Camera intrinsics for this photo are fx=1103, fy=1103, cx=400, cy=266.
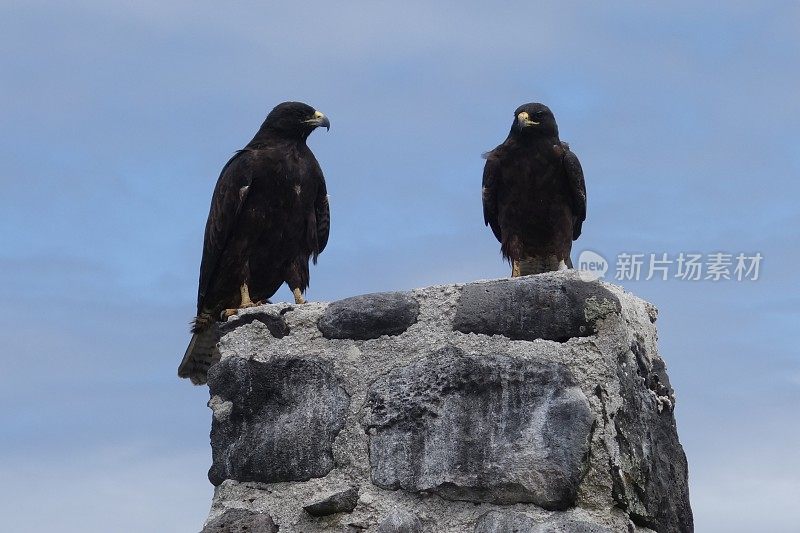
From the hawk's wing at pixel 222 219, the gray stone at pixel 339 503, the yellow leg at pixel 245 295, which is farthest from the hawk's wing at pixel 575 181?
the gray stone at pixel 339 503

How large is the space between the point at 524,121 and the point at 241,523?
455 centimetres

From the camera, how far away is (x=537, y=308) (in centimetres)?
357

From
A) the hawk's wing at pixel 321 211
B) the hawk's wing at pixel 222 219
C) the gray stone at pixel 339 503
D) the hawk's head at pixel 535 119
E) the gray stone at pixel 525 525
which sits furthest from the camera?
the hawk's head at pixel 535 119

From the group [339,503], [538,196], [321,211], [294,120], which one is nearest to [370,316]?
[339,503]

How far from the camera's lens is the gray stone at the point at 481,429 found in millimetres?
3367

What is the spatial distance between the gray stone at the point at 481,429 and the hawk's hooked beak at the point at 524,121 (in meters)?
4.27

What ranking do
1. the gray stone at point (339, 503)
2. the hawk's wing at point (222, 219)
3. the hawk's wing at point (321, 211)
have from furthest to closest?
the hawk's wing at point (321, 211) < the hawk's wing at point (222, 219) < the gray stone at point (339, 503)

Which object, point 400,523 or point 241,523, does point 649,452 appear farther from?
point 241,523

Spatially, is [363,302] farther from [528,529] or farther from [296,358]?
[528,529]

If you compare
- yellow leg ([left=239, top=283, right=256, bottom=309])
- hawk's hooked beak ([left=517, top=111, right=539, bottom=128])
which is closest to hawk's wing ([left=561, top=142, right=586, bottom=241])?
hawk's hooked beak ([left=517, top=111, right=539, bottom=128])

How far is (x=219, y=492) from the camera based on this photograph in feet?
12.5

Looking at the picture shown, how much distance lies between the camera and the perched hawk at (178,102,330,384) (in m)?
5.99

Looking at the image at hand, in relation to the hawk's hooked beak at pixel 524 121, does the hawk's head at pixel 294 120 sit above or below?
Answer: below

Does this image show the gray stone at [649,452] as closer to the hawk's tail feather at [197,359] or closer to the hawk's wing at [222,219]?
the hawk's tail feather at [197,359]
